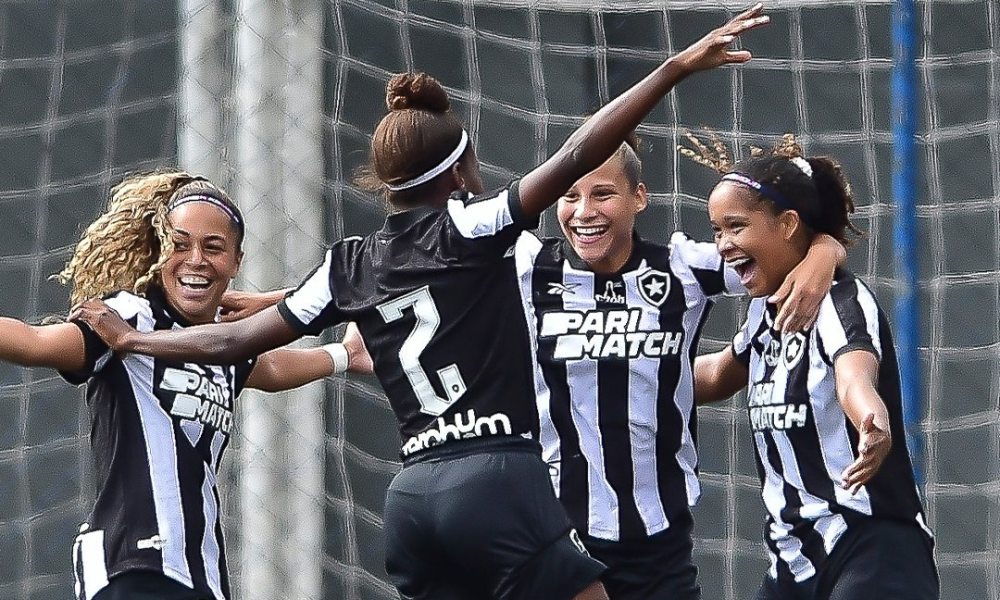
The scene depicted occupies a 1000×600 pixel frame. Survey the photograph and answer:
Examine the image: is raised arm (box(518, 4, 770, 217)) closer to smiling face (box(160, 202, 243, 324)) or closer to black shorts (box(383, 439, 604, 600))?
black shorts (box(383, 439, 604, 600))

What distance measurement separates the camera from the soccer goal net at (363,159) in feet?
Answer: 15.5

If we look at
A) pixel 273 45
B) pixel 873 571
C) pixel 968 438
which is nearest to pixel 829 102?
pixel 968 438

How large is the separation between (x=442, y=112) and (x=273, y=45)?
3.95 feet

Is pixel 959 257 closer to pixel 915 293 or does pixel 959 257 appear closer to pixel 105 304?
pixel 915 293

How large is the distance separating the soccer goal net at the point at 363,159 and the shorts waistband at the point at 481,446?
4.60 ft

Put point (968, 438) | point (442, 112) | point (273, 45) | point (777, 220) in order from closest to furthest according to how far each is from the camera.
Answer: point (442, 112) → point (777, 220) → point (273, 45) → point (968, 438)

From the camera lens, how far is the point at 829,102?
20.9 ft

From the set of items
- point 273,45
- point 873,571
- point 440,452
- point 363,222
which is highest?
point 273,45

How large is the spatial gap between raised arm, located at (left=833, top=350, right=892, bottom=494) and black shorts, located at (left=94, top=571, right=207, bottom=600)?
4.52ft

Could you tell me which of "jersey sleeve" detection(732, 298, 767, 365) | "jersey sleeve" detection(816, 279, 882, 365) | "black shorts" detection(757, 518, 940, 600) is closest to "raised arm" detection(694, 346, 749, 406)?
"jersey sleeve" detection(732, 298, 767, 365)

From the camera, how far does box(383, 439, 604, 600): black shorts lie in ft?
10.8

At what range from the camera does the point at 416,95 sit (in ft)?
11.7

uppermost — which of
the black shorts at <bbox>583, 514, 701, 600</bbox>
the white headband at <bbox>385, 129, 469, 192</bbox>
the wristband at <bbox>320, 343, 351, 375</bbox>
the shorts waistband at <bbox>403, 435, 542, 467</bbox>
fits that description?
the white headband at <bbox>385, 129, 469, 192</bbox>

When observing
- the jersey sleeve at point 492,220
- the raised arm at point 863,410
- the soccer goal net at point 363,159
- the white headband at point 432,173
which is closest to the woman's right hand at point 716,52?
the jersey sleeve at point 492,220
